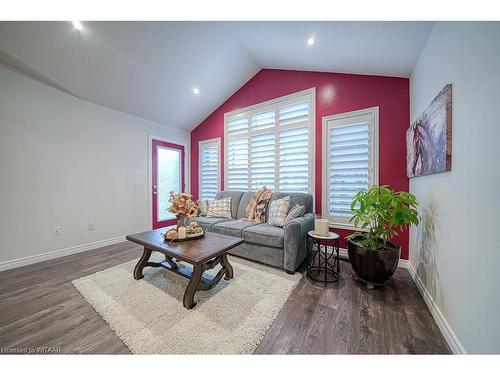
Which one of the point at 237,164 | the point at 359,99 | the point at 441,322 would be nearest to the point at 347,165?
the point at 359,99

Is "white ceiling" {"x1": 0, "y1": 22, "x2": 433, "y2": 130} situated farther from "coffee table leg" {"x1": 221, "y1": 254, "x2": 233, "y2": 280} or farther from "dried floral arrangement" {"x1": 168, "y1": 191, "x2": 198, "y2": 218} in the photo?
"coffee table leg" {"x1": 221, "y1": 254, "x2": 233, "y2": 280}

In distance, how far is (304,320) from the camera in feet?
4.77

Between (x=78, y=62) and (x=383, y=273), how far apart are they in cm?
433

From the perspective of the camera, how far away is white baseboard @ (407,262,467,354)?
116 cm

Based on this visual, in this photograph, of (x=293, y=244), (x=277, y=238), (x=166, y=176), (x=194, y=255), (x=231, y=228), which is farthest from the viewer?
(x=166, y=176)

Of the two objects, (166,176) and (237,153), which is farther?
(166,176)

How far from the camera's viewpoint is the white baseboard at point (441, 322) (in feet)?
3.80

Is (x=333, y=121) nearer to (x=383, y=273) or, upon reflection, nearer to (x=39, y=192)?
(x=383, y=273)

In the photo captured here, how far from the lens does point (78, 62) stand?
7.90 feet

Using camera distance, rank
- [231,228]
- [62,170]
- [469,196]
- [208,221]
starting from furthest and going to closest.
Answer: [208,221] → [62,170] → [231,228] → [469,196]

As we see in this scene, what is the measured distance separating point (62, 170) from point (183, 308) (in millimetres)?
2821

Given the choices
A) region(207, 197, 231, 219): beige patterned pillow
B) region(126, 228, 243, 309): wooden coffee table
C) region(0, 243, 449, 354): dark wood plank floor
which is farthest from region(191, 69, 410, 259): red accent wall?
region(126, 228, 243, 309): wooden coffee table

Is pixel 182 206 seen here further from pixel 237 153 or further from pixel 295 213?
pixel 237 153
